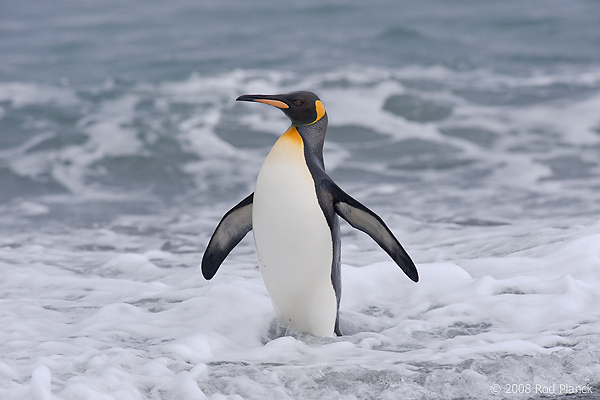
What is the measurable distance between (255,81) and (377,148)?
4.54 meters

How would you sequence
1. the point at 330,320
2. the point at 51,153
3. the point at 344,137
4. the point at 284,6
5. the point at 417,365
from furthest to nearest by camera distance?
the point at 284,6, the point at 344,137, the point at 51,153, the point at 330,320, the point at 417,365

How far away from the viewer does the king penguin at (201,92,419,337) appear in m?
3.14

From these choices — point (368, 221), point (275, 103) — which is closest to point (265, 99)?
point (275, 103)

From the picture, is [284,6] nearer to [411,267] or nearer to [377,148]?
[377,148]

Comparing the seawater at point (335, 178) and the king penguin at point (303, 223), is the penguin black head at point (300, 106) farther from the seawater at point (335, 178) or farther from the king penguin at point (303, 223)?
the seawater at point (335, 178)

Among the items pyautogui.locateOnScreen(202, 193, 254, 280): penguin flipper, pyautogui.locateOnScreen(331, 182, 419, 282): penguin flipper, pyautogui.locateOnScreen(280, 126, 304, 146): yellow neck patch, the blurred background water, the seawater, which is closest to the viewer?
the seawater

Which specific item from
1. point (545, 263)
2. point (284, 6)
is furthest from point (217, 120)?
point (284, 6)

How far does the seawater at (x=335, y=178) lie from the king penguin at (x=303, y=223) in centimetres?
20

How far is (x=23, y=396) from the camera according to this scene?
8.46 feet

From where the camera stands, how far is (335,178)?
28.2 ft

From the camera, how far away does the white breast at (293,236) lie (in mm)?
3143

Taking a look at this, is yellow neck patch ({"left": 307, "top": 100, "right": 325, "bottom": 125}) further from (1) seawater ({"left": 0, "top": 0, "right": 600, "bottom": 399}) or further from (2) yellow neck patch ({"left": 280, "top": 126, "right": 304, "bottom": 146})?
(1) seawater ({"left": 0, "top": 0, "right": 600, "bottom": 399})

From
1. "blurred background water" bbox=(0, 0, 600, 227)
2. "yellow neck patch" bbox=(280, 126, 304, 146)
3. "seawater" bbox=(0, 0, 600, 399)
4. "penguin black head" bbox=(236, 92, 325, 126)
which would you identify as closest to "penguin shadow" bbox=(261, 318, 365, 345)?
"seawater" bbox=(0, 0, 600, 399)

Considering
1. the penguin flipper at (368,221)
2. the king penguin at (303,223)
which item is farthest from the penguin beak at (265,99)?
the penguin flipper at (368,221)
